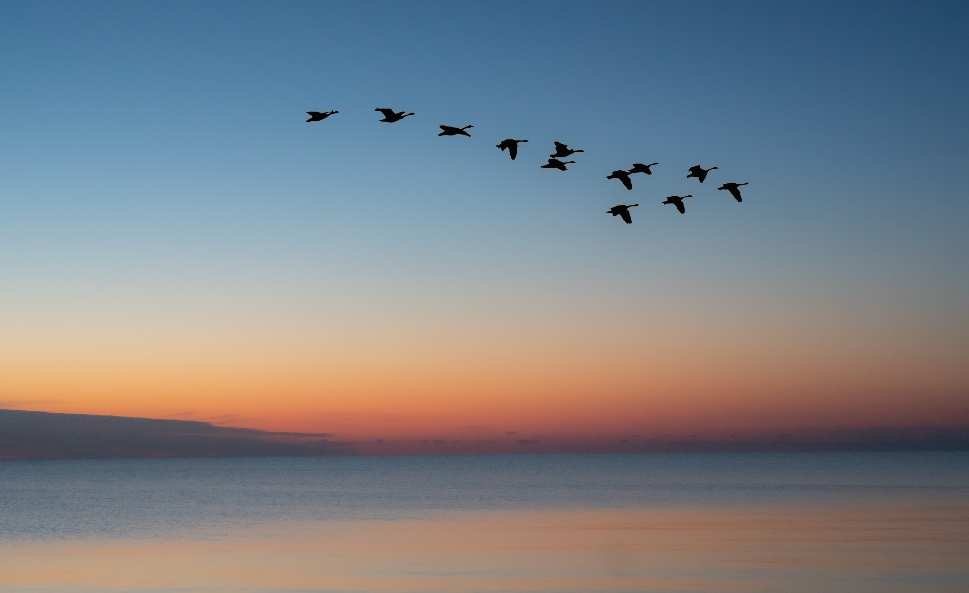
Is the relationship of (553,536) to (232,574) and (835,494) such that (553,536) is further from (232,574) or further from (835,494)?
(835,494)

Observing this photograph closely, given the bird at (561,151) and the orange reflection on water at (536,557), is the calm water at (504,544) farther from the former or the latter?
the bird at (561,151)

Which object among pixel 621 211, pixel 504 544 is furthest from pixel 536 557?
pixel 621 211

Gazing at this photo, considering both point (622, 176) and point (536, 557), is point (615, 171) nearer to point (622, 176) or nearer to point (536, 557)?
point (622, 176)

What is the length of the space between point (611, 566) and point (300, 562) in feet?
33.1

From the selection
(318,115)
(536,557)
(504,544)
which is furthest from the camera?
(504,544)

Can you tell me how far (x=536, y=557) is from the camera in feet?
99.6

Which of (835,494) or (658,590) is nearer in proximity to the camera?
(658,590)

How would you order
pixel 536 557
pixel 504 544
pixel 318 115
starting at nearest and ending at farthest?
pixel 318 115 → pixel 536 557 → pixel 504 544

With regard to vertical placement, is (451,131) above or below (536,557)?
above

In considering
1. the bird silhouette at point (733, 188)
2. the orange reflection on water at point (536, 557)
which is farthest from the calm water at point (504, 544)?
the bird silhouette at point (733, 188)

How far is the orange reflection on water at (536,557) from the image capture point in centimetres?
2539

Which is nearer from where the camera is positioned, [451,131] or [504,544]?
[451,131]

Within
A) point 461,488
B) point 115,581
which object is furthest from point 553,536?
point 461,488

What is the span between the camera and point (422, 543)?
34781 millimetres
